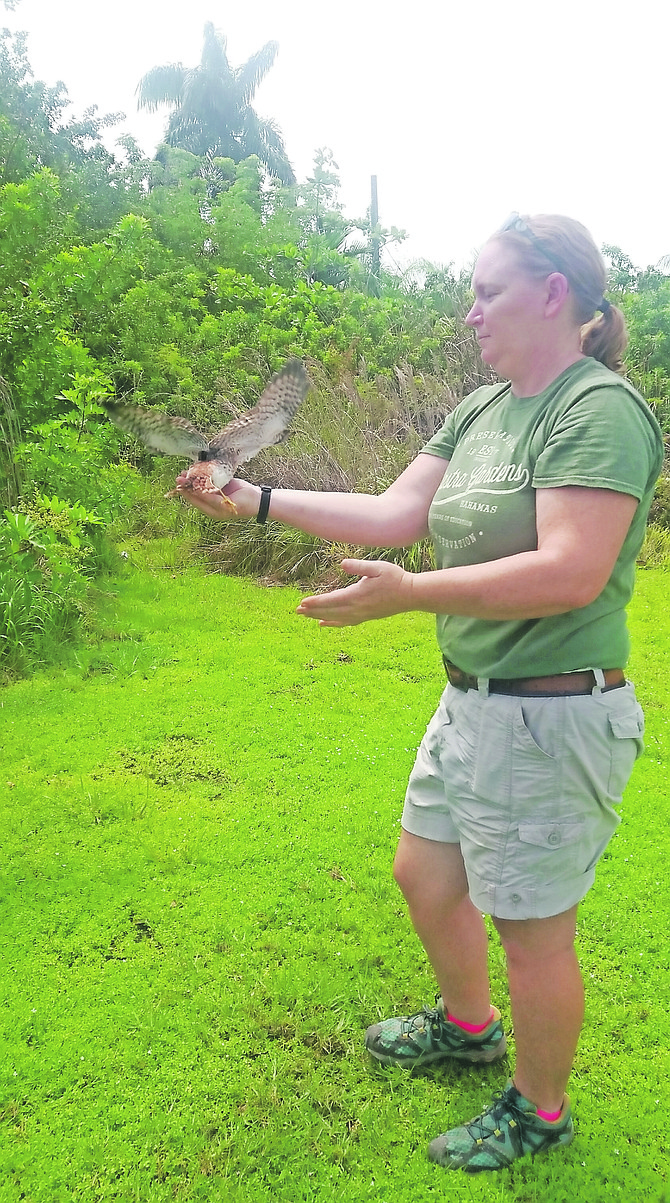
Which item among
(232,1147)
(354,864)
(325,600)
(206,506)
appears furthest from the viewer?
(354,864)

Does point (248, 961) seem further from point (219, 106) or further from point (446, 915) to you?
point (219, 106)

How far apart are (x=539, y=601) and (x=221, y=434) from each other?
1064mm

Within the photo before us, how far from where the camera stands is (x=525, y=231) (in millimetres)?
1424

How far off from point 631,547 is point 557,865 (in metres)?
0.63

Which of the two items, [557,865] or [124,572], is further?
[124,572]

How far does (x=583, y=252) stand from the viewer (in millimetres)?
1404

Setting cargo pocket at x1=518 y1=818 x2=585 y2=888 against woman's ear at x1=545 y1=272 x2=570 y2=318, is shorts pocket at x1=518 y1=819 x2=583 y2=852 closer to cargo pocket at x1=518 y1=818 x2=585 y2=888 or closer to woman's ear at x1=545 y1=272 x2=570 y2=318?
cargo pocket at x1=518 y1=818 x2=585 y2=888

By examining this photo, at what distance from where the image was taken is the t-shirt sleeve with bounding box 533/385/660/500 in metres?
1.27

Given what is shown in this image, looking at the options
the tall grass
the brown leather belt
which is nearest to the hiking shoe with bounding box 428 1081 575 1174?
the brown leather belt

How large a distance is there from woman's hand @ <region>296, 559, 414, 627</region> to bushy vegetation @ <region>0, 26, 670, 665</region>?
130 inches

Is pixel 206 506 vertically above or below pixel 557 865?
above

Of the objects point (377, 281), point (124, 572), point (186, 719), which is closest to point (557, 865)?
point (186, 719)

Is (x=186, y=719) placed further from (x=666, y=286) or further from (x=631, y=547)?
(x=666, y=286)

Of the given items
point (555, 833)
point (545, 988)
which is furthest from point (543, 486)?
point (545, 988)
